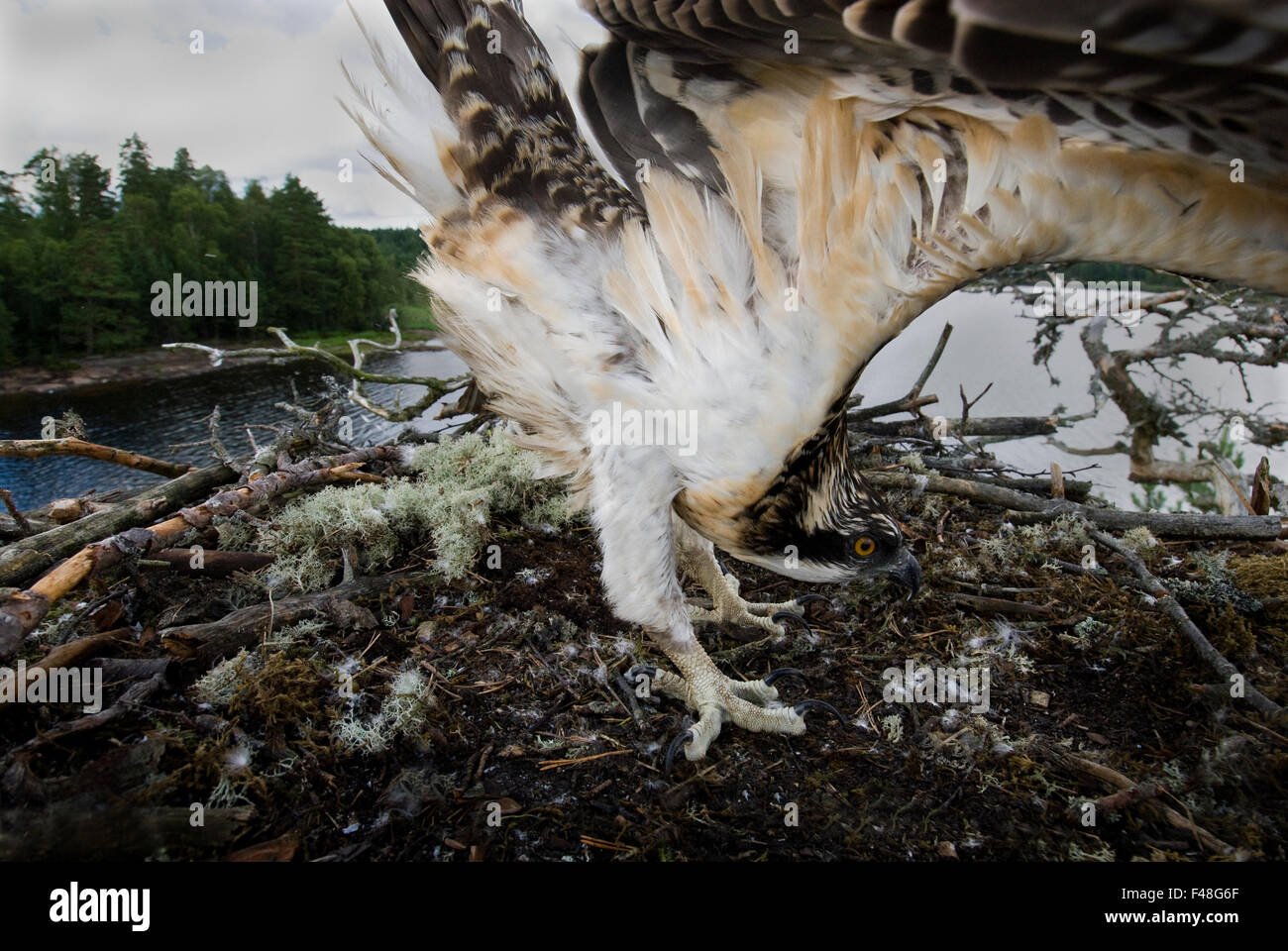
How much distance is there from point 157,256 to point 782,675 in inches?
96.6

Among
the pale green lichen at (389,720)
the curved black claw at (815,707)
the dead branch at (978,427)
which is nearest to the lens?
the pale green lichen at (389,720)

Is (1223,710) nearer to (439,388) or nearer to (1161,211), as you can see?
(1161,211)

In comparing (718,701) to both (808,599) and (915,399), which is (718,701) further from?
(915,399)

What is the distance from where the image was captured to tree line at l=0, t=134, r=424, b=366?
177cm

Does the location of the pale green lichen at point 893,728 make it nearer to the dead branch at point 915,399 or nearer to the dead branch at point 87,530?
the dead branch at point 915,399

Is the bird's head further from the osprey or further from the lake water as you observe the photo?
the lake water

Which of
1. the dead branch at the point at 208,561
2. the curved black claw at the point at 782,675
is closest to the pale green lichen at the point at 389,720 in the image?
the dead branch at the point at 208,561

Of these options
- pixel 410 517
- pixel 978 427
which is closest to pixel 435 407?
pixel 410 517

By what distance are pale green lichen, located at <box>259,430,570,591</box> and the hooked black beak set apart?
1.23 meters

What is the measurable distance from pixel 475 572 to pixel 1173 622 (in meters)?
2.29

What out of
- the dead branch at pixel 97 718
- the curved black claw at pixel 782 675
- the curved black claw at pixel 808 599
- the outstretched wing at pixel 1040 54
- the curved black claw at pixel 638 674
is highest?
the outstretched wing at pixel 1040 54

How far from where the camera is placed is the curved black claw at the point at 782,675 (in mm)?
1972

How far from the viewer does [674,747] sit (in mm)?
1561
